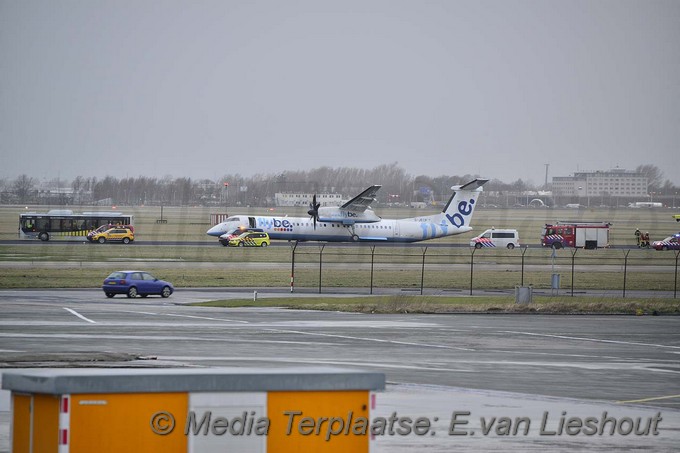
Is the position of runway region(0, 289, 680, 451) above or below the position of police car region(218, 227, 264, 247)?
below

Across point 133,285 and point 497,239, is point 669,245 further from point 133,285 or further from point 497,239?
point 133,285

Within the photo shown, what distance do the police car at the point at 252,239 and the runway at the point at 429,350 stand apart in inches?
1608

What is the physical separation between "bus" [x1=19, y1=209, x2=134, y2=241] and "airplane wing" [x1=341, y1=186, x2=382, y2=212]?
21.7 metres

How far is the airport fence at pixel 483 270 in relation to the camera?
2138 inches

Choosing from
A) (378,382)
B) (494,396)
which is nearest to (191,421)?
(378,382)

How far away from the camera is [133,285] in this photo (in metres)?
45.2

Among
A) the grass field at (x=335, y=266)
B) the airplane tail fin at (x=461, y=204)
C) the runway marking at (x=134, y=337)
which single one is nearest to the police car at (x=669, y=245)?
the grass field at (x=335, y=266)

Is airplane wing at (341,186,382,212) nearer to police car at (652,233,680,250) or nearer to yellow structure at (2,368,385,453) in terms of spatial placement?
police car at (652,233,680,250)

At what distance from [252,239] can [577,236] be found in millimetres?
31498

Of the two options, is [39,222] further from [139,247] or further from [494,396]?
[494,396]

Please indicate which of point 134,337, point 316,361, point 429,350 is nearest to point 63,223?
point 134,337

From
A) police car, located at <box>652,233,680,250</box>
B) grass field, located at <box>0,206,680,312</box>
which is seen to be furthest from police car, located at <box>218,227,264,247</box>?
police car, located at <box>652,233,680,250</box>

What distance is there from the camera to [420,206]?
647 feet

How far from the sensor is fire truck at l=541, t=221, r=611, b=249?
91500 mm
